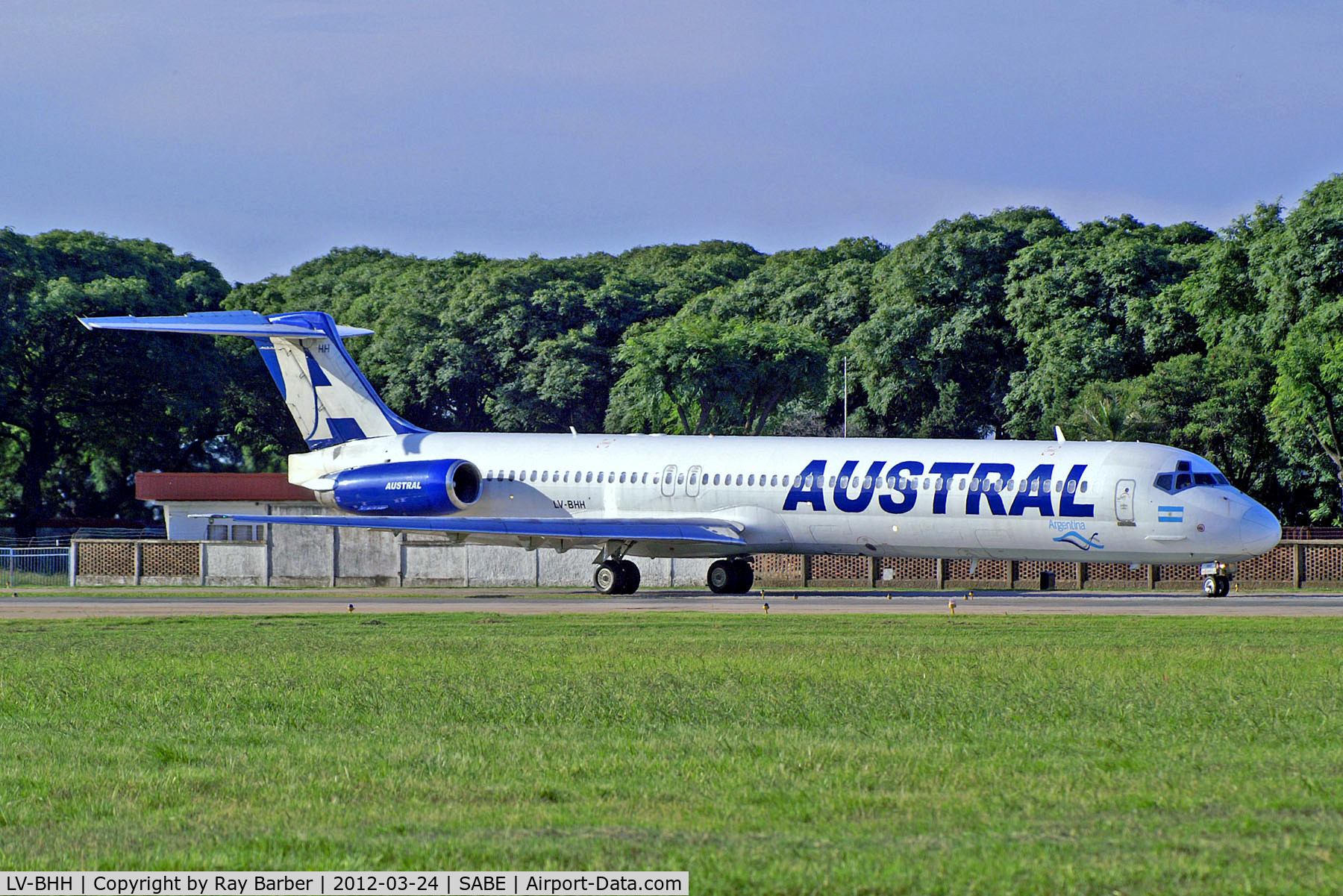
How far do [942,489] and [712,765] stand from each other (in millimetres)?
26306

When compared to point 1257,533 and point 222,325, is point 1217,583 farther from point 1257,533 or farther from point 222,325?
point 222,325

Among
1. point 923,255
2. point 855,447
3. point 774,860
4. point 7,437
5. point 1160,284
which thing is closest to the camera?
point 774,860

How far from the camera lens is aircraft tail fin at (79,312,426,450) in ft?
148

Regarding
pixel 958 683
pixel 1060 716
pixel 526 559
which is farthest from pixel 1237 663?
pixel 526 559

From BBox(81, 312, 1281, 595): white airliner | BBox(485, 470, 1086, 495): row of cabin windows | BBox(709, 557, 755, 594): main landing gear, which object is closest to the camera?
BBox(81, 312, 1281, 595): white airliner

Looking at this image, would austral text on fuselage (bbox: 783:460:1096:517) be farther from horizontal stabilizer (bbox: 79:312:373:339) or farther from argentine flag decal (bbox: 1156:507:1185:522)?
horizontal stabilizer (bbox: 79:312:373:339)

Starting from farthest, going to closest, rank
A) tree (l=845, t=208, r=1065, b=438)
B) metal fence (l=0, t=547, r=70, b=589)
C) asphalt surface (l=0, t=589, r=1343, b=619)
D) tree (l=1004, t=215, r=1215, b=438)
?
1. tree (l=845, t=208, r=1065, b=438)
2. tree (l=1004, t=215, r=1215, b=438)
3. metal fence (l=0, t=547, r=70, b=589)
4. asphalt surface (l=0, t=589, r=1343, b=619)

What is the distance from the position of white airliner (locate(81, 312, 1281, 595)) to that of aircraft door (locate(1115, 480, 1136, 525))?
3 centimetres

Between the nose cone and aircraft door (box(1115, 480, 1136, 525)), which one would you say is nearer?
the nose cone

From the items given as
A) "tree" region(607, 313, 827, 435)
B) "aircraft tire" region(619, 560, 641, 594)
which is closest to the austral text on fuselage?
"aircraft tire" region(619, 560, 641, 594)

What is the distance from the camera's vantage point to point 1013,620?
26.8m

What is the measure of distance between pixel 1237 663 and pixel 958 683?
3.58 meters

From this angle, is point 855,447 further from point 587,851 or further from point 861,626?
point 587,851

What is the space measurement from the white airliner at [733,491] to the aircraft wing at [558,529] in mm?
51
